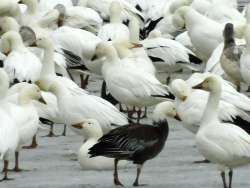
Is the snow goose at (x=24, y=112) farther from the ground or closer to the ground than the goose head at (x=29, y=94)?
closer to the ground

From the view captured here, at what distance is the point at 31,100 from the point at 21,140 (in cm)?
60

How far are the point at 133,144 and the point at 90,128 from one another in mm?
1092

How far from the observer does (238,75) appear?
15.7m

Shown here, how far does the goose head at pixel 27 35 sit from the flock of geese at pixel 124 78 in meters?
0.02

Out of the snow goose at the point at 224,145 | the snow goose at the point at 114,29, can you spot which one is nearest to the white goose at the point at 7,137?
→ the snow goose at the point at 224,145

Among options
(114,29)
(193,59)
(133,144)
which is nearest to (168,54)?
(193,59)

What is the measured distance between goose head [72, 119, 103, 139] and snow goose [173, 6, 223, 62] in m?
5.50

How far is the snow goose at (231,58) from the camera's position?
51.2 ft

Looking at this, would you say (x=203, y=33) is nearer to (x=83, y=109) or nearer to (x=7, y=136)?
(x=83, y=109)

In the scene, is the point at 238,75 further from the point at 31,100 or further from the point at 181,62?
the point at 31,100

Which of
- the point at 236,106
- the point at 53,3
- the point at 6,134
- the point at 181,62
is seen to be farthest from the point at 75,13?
the point at 6,134

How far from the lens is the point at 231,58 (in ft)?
51.3

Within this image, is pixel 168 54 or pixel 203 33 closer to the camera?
pixel 168 54

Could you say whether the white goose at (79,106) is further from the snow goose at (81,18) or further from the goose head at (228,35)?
the snow goose at (81,18)
